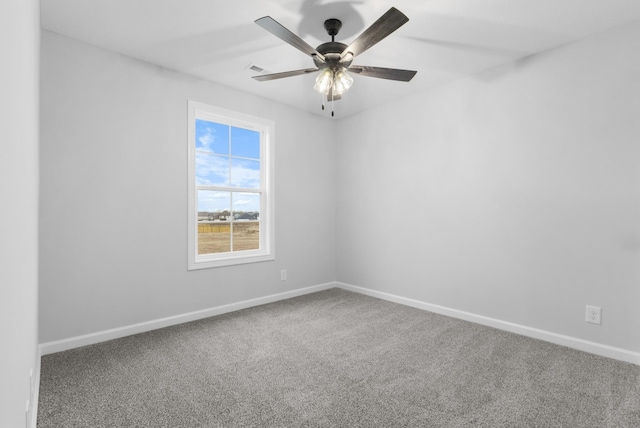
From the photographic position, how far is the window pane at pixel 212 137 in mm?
3541

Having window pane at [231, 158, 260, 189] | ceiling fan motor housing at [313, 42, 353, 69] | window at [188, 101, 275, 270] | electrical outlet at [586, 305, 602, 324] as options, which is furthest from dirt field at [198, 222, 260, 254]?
electrical outlet at [586, 305, 602, 324]

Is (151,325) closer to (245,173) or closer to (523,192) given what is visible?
(245,173)

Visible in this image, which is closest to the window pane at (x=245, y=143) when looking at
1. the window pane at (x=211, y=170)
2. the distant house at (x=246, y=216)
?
the window pane at (x=211, y=170)

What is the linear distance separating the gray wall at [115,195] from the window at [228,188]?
0.11 m

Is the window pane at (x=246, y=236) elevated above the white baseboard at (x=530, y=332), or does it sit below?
above

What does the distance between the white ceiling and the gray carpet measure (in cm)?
251

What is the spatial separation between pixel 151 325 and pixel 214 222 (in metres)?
1.19

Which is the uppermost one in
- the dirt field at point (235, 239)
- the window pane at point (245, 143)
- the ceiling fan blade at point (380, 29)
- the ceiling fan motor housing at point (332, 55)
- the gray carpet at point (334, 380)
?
the ceiling fan motor housing at point (332, 55)

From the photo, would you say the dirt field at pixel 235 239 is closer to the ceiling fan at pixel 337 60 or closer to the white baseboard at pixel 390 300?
the white baseboard at pixel 390 300

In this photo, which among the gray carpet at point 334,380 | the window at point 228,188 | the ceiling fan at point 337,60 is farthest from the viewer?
the window at point 228,188

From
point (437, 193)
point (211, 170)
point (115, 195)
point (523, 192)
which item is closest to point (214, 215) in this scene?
point (211, 170)

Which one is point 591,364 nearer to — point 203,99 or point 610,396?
point 610,396

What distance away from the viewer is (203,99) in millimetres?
3393

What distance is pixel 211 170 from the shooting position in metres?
3.61
